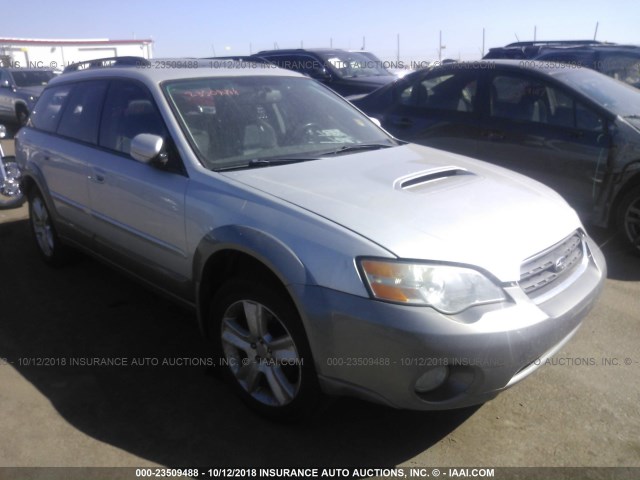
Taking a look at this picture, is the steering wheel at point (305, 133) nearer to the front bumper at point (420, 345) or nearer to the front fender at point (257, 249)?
the front fender at point (257, 249)

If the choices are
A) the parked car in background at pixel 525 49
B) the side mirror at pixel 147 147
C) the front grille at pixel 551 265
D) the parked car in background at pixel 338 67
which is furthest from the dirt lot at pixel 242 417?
the parked car in background at pixel 338 67

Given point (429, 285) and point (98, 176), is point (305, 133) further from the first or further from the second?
point (429, 285)

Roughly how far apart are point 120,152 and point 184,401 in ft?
5.44

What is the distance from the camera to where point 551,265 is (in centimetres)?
280

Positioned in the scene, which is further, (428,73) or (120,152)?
(428,73)

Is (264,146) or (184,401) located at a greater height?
(264,146)

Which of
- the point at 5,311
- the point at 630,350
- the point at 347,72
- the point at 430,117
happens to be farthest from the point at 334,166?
the point at 347,72

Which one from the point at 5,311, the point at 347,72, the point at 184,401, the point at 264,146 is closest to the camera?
the point at 184,401

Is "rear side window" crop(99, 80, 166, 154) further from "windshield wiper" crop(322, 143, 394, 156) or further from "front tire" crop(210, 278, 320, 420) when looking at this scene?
"front tire" crop(210, 278, 320, 420)

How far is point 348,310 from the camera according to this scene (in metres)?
2.43

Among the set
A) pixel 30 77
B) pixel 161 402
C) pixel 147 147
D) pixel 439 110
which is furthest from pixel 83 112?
pixel 30 77

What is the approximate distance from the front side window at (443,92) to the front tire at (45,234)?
3.78 meters

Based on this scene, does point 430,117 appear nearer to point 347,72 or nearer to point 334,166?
point 334,166

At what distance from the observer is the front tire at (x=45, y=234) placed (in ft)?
16.7
